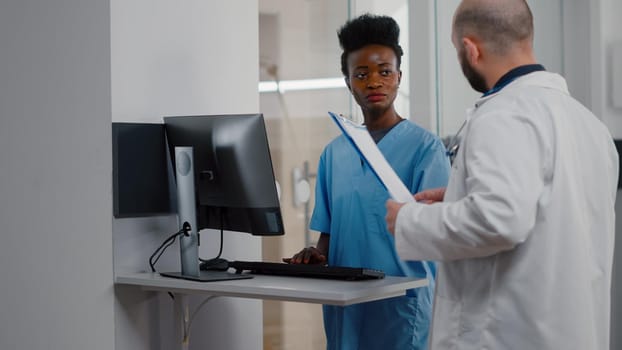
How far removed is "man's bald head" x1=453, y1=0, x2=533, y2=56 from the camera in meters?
1.50

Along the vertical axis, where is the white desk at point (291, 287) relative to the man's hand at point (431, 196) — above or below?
below

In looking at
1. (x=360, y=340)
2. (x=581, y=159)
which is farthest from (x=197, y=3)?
(x=581, y=159)

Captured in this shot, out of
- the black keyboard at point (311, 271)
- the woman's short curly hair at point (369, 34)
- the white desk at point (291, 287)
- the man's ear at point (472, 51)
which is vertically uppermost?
the woman's short curly hair at point (369, 34)

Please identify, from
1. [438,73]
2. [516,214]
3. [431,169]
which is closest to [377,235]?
[431,169]

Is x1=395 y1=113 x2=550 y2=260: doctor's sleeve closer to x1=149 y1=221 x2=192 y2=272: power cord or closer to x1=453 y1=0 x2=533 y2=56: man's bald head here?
x1=453 y1=0 x2=533 y2=56: man's bald head

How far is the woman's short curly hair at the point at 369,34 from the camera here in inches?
89.2

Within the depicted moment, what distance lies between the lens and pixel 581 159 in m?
1.46

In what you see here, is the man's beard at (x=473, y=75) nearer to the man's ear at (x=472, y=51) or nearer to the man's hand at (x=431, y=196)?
the man's ear at (x=472, y=51)

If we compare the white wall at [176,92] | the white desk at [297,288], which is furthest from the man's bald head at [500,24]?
the white wall at [176,92]

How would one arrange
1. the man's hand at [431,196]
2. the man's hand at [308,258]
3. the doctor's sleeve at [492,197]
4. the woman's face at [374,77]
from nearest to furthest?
the doctor's sleeve at [492,197]
the man's hand at [431,196]
the man's hand at [308,258]
the woman's face at [374,77]

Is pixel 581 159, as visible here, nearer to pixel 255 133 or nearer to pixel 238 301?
pixel 255 133

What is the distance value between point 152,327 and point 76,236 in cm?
32

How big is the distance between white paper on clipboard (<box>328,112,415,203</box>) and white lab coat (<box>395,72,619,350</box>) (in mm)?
77

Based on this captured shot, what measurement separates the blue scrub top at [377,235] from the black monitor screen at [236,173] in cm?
31
